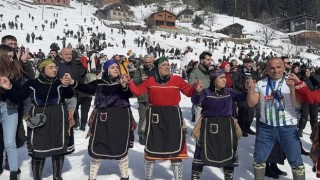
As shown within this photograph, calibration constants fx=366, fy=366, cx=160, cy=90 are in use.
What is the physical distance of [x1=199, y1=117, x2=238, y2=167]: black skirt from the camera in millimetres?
4805

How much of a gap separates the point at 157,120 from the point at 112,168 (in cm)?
151

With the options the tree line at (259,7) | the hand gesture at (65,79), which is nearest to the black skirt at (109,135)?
the hand gesture at (65,79)

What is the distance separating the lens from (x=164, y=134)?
16.2ft

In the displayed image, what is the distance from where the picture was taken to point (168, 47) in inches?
2138

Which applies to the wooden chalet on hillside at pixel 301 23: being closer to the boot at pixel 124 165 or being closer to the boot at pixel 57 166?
the boot at pixel 124 165

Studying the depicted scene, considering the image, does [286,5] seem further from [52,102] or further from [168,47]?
[52,102]

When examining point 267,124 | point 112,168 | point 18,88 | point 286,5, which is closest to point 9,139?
point 18,88

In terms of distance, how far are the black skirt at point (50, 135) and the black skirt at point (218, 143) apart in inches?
74.1

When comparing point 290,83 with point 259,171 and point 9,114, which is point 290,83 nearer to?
point 259,171

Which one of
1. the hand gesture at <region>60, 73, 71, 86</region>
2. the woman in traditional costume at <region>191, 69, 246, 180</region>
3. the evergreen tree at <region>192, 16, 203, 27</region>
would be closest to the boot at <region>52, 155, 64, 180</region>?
the hand gesture at <region>60, 73, 71, 86</region>

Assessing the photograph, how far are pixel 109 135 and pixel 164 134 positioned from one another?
75cm

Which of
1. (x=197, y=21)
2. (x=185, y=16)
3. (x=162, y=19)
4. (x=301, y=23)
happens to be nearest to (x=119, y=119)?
(x=162, y=19)

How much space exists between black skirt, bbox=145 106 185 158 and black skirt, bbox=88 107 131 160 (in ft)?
1.21

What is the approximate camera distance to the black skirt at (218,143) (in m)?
4.80
